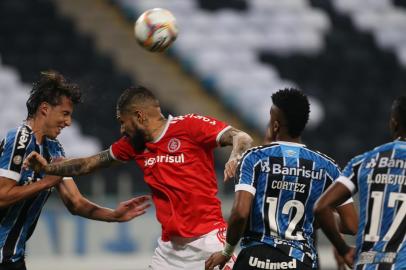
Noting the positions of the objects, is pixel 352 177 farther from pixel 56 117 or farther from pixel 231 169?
pixel 56 117

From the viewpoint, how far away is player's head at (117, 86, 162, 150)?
584cm

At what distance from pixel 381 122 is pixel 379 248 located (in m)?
10.6

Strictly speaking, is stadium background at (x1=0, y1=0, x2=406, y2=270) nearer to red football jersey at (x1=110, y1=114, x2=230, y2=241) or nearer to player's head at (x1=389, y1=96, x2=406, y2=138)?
red football jersey at (x1=110, y1=114, x2=230, y2=241)

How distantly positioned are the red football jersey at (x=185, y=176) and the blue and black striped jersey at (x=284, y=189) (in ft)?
2.48

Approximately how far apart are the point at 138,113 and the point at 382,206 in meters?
2.01

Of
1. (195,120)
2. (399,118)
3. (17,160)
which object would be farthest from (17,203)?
(399,118)

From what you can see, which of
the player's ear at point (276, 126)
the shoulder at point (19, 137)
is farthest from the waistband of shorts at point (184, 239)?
the shoulder at point (19, 137)

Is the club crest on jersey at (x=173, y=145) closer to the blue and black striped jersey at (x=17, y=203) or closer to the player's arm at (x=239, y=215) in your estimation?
the blue and black striped jersey at (x=17, y=203)

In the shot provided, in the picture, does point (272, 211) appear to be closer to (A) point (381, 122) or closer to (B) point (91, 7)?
(A) point (381, 122)

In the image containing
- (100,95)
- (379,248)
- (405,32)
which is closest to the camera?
(379,248)

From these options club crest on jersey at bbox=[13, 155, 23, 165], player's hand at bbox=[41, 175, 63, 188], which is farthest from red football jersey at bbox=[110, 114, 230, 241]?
club crest on jersey at bbox=[13, 155, 23, 165]

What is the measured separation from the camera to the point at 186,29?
1582cm

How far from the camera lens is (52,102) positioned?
5965 mm

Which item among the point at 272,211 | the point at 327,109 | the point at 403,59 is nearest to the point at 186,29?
the point at 327,109
